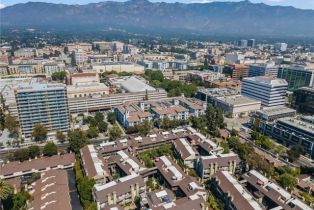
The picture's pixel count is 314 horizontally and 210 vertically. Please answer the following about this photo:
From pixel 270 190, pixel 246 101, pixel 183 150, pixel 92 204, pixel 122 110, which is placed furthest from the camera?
pixel 246 101

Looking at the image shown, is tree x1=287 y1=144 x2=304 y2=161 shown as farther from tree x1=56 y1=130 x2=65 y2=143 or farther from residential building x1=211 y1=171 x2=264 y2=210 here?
tree x1=56 y1=130 x2=65 y2=143

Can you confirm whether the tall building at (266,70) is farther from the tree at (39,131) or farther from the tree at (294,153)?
the tree at (39,131)

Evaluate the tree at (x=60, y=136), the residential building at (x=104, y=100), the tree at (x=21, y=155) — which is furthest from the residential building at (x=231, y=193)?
the residential building at (x=104, y=100)

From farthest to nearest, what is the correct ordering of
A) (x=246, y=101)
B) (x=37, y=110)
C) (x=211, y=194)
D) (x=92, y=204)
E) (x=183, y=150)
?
1. (x=246, y=101)
2. (x=37, y=110)
3. (x=183, y=150)
4. (x=211, y=194)
5. (x=92, y=204)

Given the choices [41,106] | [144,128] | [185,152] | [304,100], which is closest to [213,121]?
[144,128]

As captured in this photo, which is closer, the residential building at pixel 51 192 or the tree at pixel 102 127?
the residential building at pixel 51 192

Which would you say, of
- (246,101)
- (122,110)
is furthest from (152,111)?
(246,101)

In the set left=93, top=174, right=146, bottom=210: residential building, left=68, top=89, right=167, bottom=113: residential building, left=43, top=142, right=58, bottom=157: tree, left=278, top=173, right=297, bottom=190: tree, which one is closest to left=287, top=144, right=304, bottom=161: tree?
left=278, top=173, right=297, bottom=190: tree

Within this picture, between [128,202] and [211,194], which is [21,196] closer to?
[128,202]
